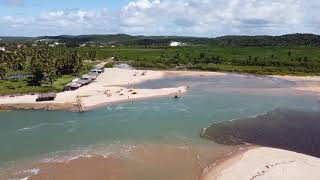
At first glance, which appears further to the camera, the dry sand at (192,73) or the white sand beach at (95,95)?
the dry sand at (192,73)

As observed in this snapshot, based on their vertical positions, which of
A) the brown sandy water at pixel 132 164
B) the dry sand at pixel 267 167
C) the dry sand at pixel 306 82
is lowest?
the brown sandy water at pixel 132 164

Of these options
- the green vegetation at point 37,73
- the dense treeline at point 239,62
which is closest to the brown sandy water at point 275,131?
the green vegetation at point 37,73

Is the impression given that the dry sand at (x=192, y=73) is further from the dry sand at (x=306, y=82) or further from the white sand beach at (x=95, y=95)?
the white sand beach at (x=95, y=95)

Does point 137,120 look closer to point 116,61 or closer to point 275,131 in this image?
point 275,131

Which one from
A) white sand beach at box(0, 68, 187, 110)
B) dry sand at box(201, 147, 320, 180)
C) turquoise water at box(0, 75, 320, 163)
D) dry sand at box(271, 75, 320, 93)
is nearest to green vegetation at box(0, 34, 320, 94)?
white sand beach at box(0, 68, 187, 110)

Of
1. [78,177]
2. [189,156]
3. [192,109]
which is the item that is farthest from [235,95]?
[78,177]

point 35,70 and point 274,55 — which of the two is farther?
point 274,55

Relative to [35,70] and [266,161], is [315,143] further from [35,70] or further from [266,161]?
[35,70]
